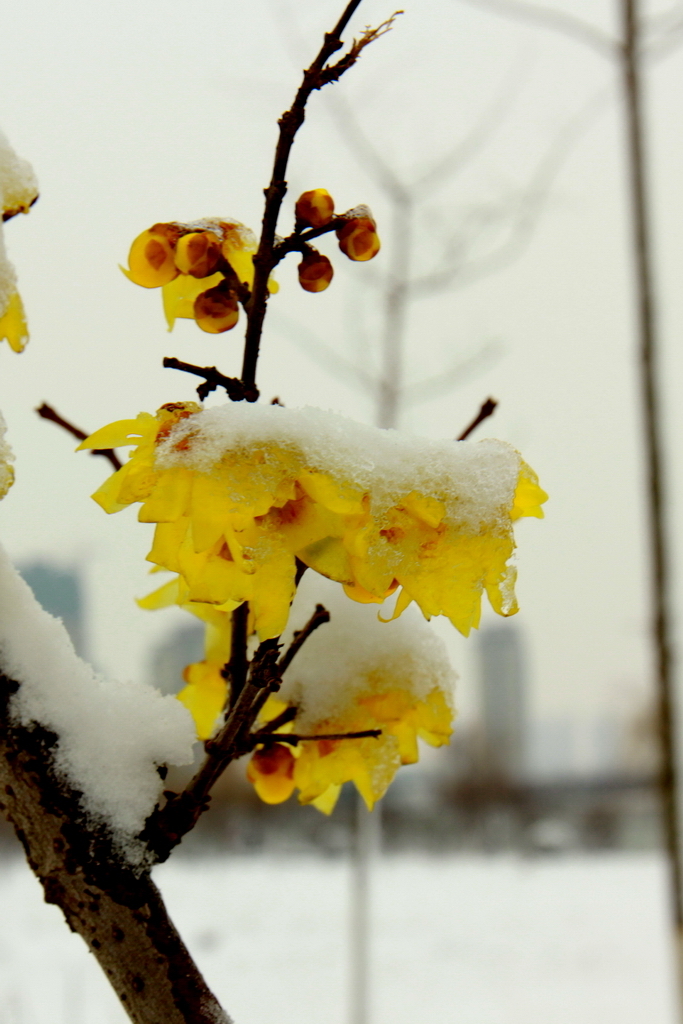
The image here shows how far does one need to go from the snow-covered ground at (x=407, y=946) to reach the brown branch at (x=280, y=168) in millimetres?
3447

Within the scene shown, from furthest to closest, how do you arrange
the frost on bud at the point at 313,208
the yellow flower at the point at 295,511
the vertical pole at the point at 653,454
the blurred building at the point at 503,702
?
the blurred building at the point at 503,702 → the vertical pole at the point at 653,454 → the frost on bud at the point at 313,208 → the yellow flower at the point at 295,511

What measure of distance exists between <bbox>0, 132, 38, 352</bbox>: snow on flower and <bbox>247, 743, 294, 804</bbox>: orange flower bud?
214 mm

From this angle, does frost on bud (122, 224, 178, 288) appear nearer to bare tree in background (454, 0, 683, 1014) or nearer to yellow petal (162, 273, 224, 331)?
yellow petal (162, 273, 224, 331)

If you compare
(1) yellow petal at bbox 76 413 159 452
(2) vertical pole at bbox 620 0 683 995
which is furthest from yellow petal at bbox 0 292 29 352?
(2) vertical pole at bbox 620 0 683 995

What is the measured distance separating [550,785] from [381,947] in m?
5.87

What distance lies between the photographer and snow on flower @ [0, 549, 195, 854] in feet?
1.15

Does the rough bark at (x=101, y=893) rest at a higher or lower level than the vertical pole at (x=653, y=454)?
lower

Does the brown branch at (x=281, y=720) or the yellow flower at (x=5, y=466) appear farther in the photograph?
the brown branch at (x=281, y=720)

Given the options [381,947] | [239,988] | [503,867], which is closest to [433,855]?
[503,867]

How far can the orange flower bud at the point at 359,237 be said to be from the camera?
371mm

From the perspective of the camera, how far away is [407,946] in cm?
490

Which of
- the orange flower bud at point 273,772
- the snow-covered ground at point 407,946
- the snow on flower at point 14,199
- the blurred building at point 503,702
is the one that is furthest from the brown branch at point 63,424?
the blurred building at point 503,702

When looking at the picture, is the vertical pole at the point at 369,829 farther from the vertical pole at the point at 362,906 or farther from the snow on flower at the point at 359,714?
the snow on flower at the point at 359,714

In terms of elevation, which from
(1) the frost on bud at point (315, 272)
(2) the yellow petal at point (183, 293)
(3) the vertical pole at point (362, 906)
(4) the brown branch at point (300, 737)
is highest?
(3) the vertical pole at point (362, 906)
